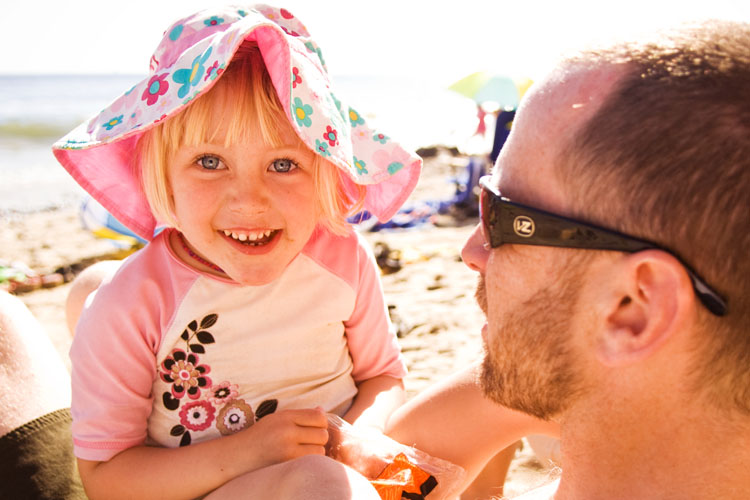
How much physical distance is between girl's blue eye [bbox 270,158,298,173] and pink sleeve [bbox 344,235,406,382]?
47 centimetres

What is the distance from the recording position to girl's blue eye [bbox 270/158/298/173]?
192 cm

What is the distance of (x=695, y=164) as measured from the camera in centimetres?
119

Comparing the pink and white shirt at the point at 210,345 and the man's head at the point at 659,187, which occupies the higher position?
the man's head at the point at 659,187

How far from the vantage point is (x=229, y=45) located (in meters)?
1.66

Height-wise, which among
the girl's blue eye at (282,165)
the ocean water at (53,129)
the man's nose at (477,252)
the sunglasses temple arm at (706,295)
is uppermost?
the girl's blue eye at (282,165)

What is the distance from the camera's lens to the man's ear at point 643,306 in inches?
48.6

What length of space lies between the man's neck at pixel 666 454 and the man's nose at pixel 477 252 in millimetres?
515

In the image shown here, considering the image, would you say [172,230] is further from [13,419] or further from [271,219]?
[13,419]

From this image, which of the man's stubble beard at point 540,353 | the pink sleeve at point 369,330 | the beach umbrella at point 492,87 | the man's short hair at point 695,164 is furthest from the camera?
the beach umbrella at point 492,87

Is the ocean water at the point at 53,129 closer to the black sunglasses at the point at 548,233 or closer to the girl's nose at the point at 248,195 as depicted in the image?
the girl's nose at the point at 248,195

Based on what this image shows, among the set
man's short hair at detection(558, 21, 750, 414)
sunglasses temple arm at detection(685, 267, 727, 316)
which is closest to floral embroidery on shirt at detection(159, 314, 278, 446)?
man's short hair at detection(558, 21, 750, 414)

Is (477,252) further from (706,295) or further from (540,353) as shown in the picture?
(706,295)

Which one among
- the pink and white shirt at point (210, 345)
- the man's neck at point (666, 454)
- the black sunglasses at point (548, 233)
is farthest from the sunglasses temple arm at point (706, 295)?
the pink and white shirt at point (210, 345)

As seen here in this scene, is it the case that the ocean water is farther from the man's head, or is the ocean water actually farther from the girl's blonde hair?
the man's head
